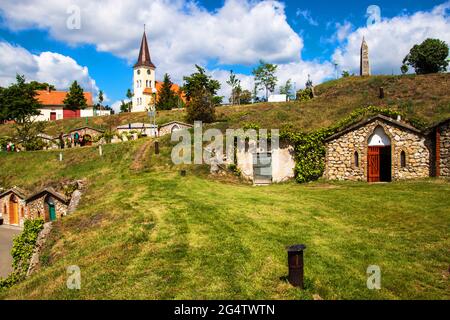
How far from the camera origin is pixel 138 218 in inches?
559

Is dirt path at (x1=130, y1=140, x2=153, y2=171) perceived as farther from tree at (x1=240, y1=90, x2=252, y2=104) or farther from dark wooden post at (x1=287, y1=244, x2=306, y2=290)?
tree at (x1=240, y1=90, x2=252, y2=104)

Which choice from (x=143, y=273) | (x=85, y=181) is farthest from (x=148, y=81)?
(x=143, y=273)

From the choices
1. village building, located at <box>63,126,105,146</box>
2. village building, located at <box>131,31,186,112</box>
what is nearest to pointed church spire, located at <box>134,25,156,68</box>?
village building, located at <box>131,31,186,112</box>

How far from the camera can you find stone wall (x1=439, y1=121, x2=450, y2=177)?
20.4 meters

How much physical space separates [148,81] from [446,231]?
92.9 m

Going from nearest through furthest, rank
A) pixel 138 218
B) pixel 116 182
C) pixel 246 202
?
pixel 138 218
pixel 246 202
pixel 116 182

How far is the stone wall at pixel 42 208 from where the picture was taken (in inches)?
1025

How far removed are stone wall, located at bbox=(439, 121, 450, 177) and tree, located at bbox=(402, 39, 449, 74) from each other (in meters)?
46.3

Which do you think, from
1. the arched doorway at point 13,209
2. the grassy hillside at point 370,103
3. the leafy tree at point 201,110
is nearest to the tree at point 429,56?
the grassy hillside at point 370,103

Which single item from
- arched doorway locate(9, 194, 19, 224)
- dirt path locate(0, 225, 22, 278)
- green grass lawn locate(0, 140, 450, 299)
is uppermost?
green grass lawn locate(0, 140, 450, 299)

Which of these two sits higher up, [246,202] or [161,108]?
[161,108]
